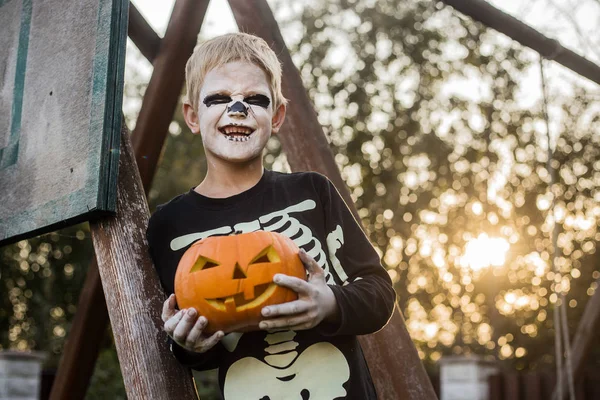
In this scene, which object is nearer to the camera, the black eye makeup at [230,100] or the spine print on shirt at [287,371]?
the spine print on shirt at [287,371]

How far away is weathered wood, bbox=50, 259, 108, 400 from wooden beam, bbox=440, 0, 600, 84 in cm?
191

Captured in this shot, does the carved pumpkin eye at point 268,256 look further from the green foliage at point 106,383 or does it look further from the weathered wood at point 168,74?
the green foliage at point 106,383

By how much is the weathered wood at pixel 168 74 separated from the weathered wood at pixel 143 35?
0.05 meters

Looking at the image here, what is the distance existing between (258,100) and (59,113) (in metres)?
0.58

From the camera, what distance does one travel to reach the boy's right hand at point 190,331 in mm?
1636

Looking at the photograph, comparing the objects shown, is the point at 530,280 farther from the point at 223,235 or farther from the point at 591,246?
the point at 223,235

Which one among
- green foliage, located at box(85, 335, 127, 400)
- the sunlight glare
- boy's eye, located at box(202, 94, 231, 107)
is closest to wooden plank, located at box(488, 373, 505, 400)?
green foliage, located at box(85, 335, 127, 400)

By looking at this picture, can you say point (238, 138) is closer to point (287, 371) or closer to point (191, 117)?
point (191, 117)

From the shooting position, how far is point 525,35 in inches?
136

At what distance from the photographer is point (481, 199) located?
15.7 metres

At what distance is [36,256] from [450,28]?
1105 cm

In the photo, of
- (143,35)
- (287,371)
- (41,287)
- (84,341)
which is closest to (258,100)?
(287,371)

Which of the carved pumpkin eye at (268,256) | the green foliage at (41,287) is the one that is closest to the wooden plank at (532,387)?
the carved pumpkin eye at (268,256)

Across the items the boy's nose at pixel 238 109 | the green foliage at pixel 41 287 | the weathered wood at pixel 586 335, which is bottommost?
the green foliage at pixel 41 287
